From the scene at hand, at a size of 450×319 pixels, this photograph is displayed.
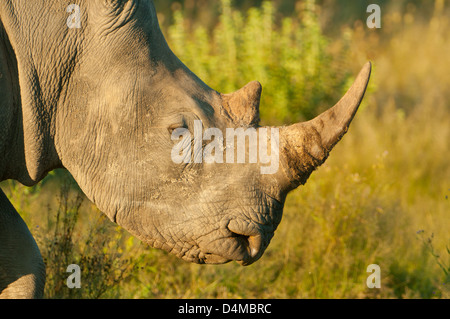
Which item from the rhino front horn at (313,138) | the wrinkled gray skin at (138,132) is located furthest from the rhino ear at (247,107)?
the rhino front horn at (313,138)

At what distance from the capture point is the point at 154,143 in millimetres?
3479

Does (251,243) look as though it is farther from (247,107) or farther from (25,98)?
(25,98)

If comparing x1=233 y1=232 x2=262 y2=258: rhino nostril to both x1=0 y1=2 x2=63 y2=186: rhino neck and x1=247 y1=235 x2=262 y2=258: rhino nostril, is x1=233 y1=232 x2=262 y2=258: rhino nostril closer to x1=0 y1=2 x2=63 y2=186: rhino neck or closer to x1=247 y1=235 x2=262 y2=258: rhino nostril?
x1=247 y1=235 x2=262 y2=258: rhino nostril

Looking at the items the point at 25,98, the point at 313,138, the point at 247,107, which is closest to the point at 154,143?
the point at 247,107

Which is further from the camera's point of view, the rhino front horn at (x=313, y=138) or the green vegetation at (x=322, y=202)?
the green vegetation at (x=322, y=202)

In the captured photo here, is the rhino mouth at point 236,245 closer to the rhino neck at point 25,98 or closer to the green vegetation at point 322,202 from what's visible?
the rhino neck at point 25,98

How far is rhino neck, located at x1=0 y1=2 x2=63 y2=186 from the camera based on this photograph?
10.8 feet

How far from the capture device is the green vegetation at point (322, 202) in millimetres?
4992

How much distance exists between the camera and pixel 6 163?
349cm

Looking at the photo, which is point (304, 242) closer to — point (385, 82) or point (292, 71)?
point (292, 71)

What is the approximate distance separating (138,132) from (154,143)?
0.09 meters

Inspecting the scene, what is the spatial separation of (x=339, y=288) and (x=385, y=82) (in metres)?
5.16

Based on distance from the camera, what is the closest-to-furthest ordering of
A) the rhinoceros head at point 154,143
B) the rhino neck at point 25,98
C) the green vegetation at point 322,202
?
the rhino neck at point 25,98 → the rhinoceros head at point 154,143 → the green vegetation at point 322,202
